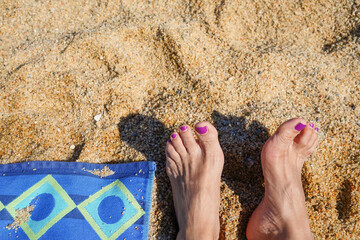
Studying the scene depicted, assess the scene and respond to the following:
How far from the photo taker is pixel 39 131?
6.04 feet

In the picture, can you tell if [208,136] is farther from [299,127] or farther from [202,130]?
[299,127]

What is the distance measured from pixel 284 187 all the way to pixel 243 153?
33cm

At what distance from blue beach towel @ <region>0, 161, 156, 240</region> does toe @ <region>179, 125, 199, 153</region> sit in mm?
260

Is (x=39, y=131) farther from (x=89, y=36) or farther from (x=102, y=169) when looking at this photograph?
(x=89, y=36)

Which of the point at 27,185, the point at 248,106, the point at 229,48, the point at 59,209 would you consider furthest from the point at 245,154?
the point at 27,185

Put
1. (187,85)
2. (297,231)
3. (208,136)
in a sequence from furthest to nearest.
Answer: (187,85)
(208,136)
(297,231)

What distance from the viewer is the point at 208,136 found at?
1.66m

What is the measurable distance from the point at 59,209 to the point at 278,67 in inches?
70.2

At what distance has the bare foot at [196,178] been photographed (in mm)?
1602

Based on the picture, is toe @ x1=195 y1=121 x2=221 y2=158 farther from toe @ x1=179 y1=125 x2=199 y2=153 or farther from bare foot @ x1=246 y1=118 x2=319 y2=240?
bare foot @ x1=246 y1=118 x2=319 y2=240

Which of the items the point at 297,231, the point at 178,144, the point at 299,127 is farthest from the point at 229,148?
the point at 297,231

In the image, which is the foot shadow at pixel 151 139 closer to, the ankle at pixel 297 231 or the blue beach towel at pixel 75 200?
the blue beach towel at pixel 75 200

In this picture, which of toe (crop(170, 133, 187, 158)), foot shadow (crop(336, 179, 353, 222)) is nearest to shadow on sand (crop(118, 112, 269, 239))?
toe (crop(170, 133, 187, 158))

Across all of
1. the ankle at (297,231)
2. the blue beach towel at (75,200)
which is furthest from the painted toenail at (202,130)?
the ankle at (297,231)
